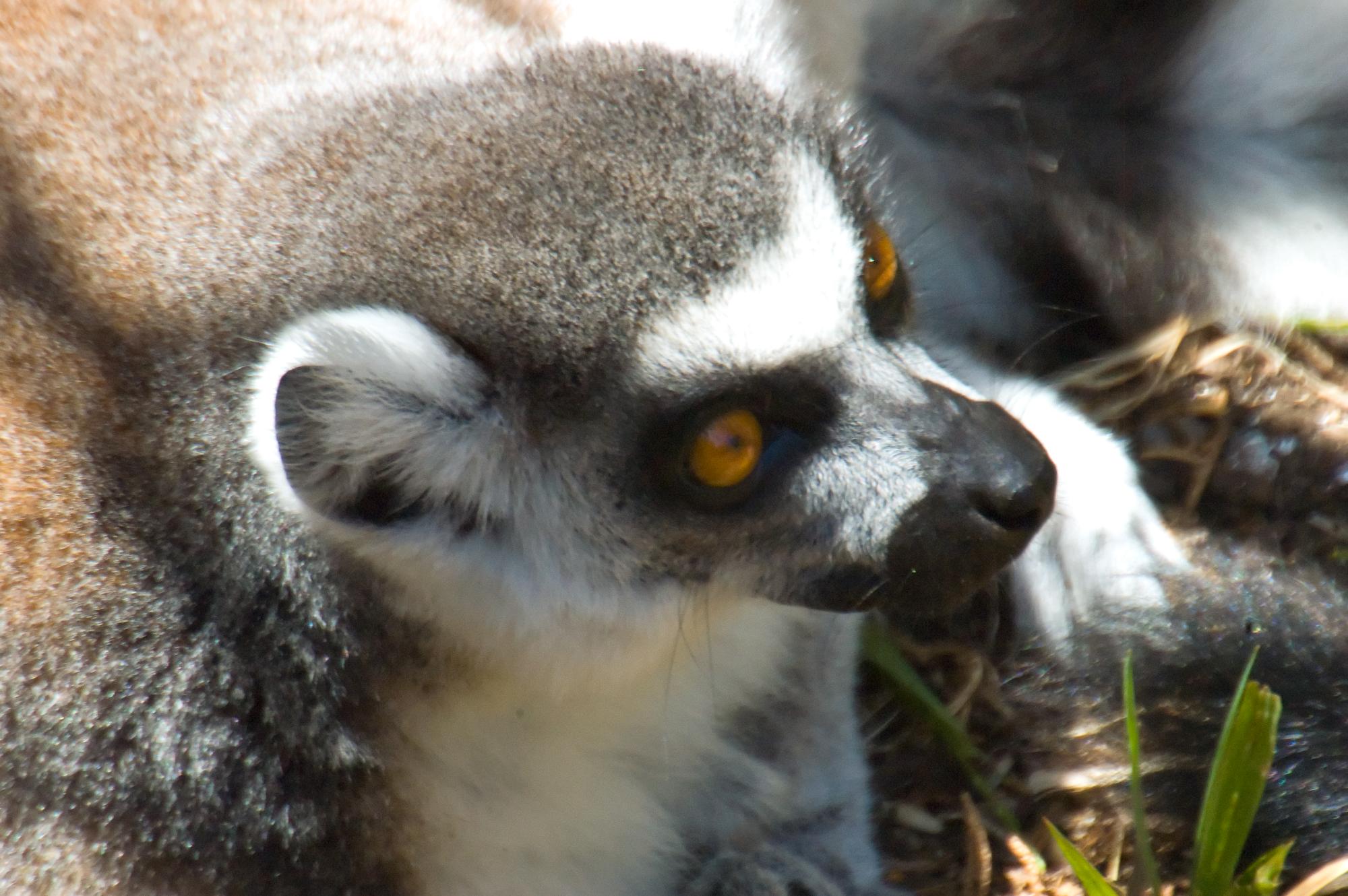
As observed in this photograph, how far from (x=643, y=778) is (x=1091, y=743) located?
914mm

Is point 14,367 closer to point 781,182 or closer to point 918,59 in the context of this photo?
point 781,182

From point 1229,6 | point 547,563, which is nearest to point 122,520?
point 547,563

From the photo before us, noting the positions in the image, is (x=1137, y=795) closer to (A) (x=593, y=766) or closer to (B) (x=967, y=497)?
(B) (x=967, y=497)

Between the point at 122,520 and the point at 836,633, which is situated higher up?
the point at 836,633

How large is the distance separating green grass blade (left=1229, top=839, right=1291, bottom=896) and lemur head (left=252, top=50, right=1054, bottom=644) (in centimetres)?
67

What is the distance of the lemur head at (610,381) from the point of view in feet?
6.66

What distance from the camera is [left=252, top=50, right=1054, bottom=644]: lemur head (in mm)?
2031

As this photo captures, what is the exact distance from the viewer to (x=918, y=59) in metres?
3.40

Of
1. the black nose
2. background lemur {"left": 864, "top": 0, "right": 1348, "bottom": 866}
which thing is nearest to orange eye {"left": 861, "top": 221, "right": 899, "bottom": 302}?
the black nose

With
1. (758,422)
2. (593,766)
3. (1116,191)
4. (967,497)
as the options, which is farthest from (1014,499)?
(1116,191)

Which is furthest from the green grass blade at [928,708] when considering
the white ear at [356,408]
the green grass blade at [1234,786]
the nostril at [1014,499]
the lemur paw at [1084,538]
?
the white ear at [356,408]

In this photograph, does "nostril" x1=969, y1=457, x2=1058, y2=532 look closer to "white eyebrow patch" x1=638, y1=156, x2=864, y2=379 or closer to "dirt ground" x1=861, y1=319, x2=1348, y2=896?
"white eyebrow patch" x1=638, y1=156, x2=864, y2=379

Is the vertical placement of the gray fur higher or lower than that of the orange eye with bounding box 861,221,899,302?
lower

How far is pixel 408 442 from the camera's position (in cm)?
201
